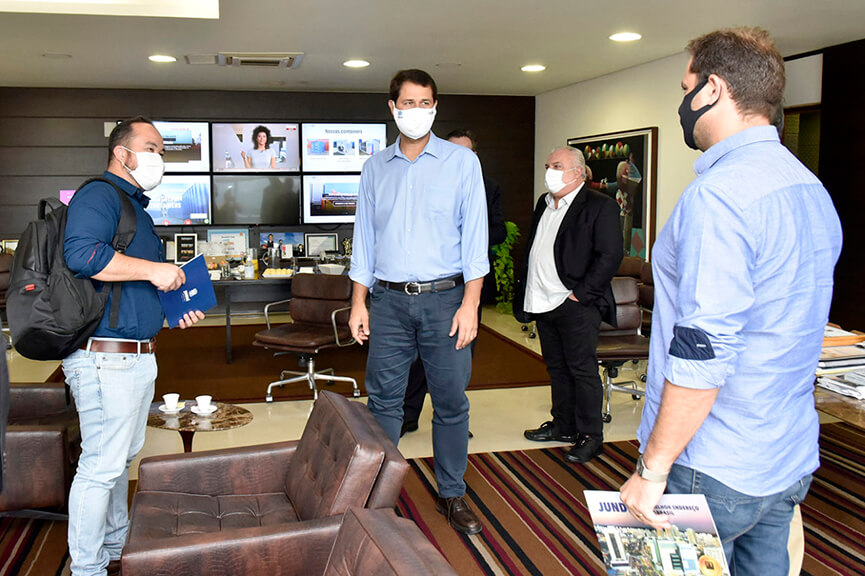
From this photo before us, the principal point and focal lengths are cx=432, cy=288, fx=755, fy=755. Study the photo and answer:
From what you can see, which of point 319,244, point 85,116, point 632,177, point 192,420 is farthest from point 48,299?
point 85,116

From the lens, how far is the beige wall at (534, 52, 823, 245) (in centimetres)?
652

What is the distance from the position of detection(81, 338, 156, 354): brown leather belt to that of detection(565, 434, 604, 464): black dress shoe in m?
2.48

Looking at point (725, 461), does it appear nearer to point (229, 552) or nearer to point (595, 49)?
point (229, 552)

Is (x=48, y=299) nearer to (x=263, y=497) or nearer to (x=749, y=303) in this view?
(x=263, y=497)

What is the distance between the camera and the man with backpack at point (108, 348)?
8.42 ft

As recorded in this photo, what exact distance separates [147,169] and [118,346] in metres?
0.67

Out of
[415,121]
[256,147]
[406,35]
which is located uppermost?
[406,35]

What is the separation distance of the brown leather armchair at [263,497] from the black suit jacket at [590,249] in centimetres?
192

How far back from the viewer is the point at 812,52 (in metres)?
6.32

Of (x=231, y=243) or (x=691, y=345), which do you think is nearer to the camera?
(x=691, y=345)

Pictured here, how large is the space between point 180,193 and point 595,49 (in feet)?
17.6

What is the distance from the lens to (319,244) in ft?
30.8

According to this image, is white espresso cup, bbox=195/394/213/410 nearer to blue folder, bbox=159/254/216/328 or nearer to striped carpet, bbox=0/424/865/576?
blue folder, bbox=159/254/216/328

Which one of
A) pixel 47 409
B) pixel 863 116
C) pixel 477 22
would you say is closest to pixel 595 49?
pixel 477 22
